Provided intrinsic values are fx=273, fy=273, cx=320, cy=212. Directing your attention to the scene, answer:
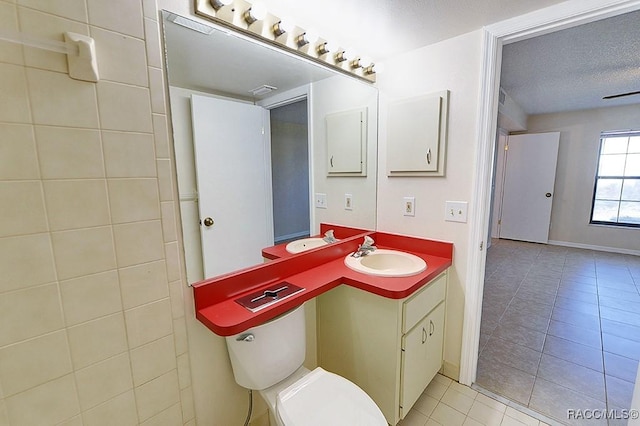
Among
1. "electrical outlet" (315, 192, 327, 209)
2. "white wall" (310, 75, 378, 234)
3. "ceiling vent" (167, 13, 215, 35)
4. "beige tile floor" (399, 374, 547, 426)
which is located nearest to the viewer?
"ceiling vent" (167, 13, 215, 35)

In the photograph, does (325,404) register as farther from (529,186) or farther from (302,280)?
(529,186)

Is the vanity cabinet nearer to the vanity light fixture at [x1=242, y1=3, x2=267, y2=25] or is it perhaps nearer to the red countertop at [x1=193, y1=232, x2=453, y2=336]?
the red countertop at [x1=193, y1=232, x2=453, y2=336]

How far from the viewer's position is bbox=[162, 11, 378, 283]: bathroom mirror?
1.06 m

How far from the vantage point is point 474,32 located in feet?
4.84

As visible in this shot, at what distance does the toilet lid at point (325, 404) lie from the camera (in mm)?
994

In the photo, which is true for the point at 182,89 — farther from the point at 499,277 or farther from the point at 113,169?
the point at 499,277

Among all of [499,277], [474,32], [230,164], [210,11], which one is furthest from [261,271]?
[499,277]

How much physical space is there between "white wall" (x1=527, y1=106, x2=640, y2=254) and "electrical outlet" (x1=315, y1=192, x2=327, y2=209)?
193 inches

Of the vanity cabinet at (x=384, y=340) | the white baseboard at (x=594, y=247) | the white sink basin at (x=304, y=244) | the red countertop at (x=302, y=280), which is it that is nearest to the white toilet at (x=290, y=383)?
the red countertop at (x=302, y=280)

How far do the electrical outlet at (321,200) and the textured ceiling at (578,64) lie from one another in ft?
6.10

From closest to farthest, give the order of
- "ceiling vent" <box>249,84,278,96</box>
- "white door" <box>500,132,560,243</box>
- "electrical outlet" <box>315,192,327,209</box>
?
"ceiling vent" <box>249,84,278,96</box>
"electrical outlet" <box>315,192,327,209</box>
"white door" <box>500,132,560,243</box>

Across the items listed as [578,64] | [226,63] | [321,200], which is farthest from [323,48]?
[578,64]

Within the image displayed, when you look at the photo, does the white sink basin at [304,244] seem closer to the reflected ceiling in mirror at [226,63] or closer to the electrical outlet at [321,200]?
the electrical outlet at [321,200]

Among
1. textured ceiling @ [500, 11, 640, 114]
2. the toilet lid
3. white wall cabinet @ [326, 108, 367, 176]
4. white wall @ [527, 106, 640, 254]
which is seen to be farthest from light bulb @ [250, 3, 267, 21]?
white wall @ [527, 106, 640, 254]
